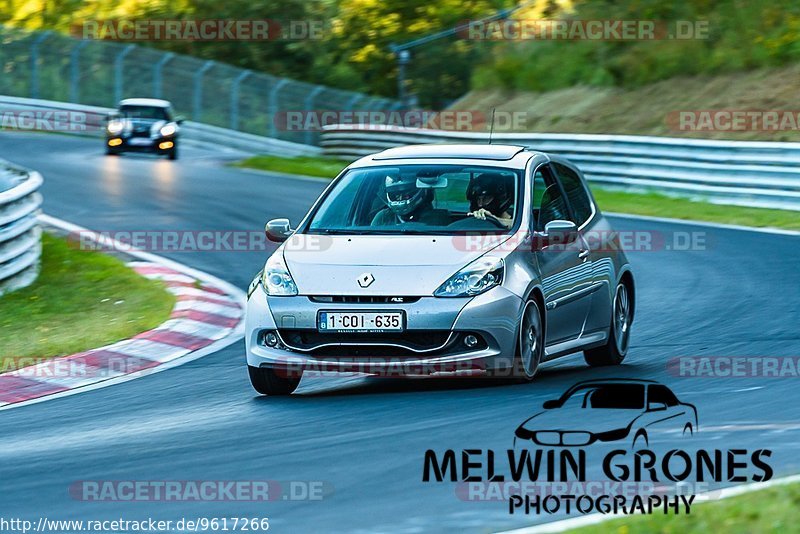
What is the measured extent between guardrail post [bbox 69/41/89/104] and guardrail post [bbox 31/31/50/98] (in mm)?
1161

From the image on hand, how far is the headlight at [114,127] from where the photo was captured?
34.2 metres

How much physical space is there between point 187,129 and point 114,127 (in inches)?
235

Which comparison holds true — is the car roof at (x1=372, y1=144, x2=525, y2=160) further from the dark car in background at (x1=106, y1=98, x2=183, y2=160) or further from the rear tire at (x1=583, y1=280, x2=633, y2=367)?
the dark car in background at (x1=106, y1=98, x2=183, y2=160)

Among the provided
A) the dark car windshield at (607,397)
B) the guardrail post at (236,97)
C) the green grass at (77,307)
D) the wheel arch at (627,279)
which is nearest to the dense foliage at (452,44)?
the guardrail post at (236,97)

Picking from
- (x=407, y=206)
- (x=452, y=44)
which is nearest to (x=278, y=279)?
(x=407, y=206)

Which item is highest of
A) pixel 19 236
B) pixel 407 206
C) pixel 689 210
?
pixel 407 206

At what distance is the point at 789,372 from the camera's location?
→ 9625 mm

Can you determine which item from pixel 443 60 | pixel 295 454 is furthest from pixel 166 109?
pixel 295 454

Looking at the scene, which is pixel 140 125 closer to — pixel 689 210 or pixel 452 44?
pixel 689 210

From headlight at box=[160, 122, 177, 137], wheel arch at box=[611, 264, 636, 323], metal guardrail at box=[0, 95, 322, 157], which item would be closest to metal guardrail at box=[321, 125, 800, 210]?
headlight at box=[160, 122, 177, 137]

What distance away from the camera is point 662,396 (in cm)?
866

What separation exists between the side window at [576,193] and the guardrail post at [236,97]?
31.6 m

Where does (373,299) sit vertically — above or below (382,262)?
below

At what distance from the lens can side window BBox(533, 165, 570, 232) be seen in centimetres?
996
